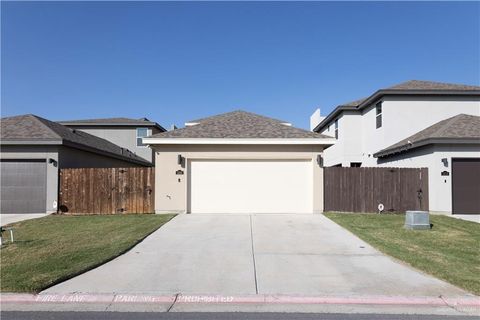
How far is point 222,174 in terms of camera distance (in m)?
15.8

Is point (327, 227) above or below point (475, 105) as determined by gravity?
below

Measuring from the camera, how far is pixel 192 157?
51.8ft

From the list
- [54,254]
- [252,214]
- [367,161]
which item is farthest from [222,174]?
[367,161]

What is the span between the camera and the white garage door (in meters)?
15.6

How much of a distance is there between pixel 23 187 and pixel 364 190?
1403 cm

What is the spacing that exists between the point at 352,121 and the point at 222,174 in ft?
40.0

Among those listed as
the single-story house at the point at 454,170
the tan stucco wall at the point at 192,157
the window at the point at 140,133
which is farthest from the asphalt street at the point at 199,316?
the window at the point at 140,133

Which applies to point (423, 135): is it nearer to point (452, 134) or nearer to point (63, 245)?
point (452, 134)

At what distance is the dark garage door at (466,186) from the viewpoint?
15812 mm

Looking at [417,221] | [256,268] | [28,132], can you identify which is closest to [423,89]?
[417,221]

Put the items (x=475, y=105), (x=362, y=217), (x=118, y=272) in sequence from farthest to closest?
(x=475, y=105) < (x=362, y=217) < (x=118, y=272)

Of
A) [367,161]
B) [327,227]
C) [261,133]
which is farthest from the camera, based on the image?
[367,161]

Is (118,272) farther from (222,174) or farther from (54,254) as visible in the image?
(222,174)

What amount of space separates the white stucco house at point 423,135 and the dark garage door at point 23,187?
13164 millimetres
